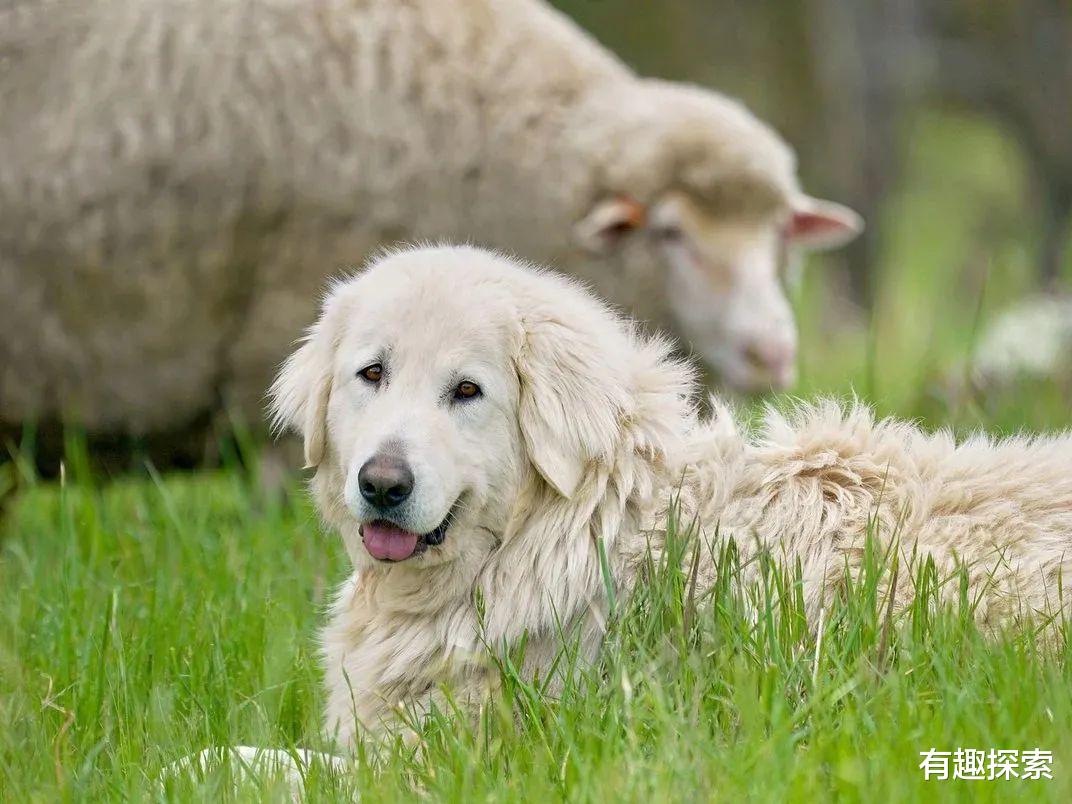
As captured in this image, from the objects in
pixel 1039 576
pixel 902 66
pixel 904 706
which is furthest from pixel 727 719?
pixel 902 66

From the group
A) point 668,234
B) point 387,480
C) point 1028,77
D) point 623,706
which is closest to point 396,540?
point 387,480

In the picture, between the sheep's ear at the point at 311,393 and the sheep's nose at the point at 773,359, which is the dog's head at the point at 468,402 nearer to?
the sheep's ear at the point at 311,393

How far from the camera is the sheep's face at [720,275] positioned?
19.0ft

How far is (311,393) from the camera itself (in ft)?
11.0

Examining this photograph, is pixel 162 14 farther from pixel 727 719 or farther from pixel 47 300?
pixel 727 719

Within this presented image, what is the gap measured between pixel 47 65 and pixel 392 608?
3.29m

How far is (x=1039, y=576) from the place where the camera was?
3.02 meters

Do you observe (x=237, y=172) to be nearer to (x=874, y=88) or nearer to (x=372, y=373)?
(x=372, y=373)

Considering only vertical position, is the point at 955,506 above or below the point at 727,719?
above

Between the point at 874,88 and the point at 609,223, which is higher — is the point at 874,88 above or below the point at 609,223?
above

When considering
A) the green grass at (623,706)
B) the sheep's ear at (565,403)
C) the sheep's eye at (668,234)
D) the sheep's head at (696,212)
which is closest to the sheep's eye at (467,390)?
the sheep's ear at (565,403)

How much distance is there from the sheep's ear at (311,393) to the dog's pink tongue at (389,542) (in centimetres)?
30

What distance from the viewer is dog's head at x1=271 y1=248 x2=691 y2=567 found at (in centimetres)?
303

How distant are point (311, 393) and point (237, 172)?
8.25 ft
